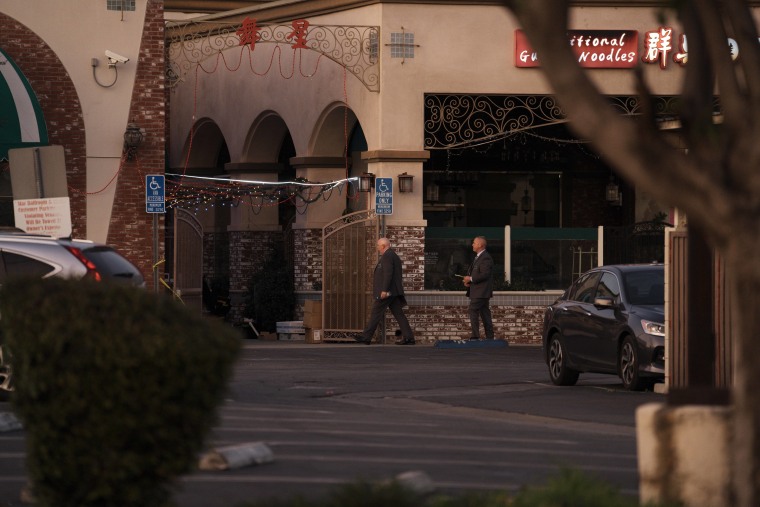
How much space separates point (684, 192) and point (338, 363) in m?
15.9

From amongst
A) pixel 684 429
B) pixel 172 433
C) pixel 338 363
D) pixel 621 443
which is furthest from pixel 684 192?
pixel 338 363

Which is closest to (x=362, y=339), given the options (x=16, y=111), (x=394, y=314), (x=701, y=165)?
(x=394, y=314)

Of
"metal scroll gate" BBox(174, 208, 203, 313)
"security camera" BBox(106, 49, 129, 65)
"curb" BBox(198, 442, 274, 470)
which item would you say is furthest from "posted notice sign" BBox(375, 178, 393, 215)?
"curb" BBox(198, 442, 274, 470)

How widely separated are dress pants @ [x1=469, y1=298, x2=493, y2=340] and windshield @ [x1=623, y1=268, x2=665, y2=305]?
856cm

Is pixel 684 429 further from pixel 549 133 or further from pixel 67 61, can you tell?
pixel 549 133

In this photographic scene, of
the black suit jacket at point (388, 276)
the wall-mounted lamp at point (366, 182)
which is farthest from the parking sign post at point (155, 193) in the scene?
the black suit jacket at point (388, 276)

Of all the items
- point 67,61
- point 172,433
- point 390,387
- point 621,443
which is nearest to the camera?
point 172,433

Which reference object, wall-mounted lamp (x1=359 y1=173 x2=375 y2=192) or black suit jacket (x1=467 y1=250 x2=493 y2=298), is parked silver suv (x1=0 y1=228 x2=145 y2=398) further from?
wall-mounted lamp (x1=359 y1=173 x2=375 y2=192)

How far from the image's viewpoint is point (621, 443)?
12461 mm

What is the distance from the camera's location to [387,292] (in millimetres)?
27203

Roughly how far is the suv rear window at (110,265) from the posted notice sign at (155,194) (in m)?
10.7

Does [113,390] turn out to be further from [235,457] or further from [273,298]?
[273,298]

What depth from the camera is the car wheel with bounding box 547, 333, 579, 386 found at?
19.0m

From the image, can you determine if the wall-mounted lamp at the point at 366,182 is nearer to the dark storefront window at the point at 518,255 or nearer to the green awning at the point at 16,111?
the dark storefront window at the point at 518,255
